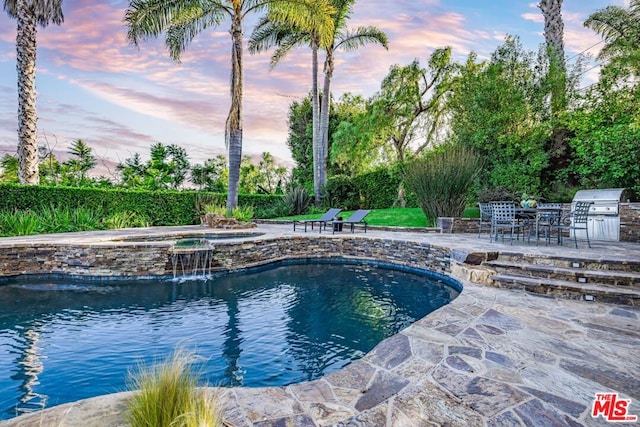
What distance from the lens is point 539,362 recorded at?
7.38 feet

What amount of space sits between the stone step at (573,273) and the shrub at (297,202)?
12.1 meters

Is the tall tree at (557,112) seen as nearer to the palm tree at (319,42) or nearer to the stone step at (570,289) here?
the stone step at (570,289)

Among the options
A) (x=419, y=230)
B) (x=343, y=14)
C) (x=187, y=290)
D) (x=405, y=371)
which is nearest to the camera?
(x=405, y=371)

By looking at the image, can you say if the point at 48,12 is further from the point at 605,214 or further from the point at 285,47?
the point at 605,214

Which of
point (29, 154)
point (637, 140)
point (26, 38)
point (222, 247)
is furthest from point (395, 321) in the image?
point (26, 38)

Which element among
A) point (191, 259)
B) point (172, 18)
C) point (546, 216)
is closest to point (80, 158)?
point (172, 18)

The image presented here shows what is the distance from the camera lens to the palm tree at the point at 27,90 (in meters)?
9.98

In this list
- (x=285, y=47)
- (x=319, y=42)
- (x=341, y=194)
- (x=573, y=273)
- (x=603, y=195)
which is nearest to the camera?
(x=573, y=273)

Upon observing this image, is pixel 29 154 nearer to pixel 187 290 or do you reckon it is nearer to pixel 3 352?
pixel 187 290

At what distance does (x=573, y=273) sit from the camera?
4320 millimetres

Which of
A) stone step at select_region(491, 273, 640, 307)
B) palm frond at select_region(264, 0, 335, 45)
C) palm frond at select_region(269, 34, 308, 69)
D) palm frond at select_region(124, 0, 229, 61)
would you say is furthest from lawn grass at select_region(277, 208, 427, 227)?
palm frond at select_region(269, 34, 308, 69)

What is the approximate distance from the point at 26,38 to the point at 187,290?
10.7 metres

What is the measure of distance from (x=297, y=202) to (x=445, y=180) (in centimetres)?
833

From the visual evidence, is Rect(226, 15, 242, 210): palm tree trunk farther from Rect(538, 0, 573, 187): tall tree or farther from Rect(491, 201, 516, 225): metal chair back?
Rect(538, 0, 573, 187): tall tree
